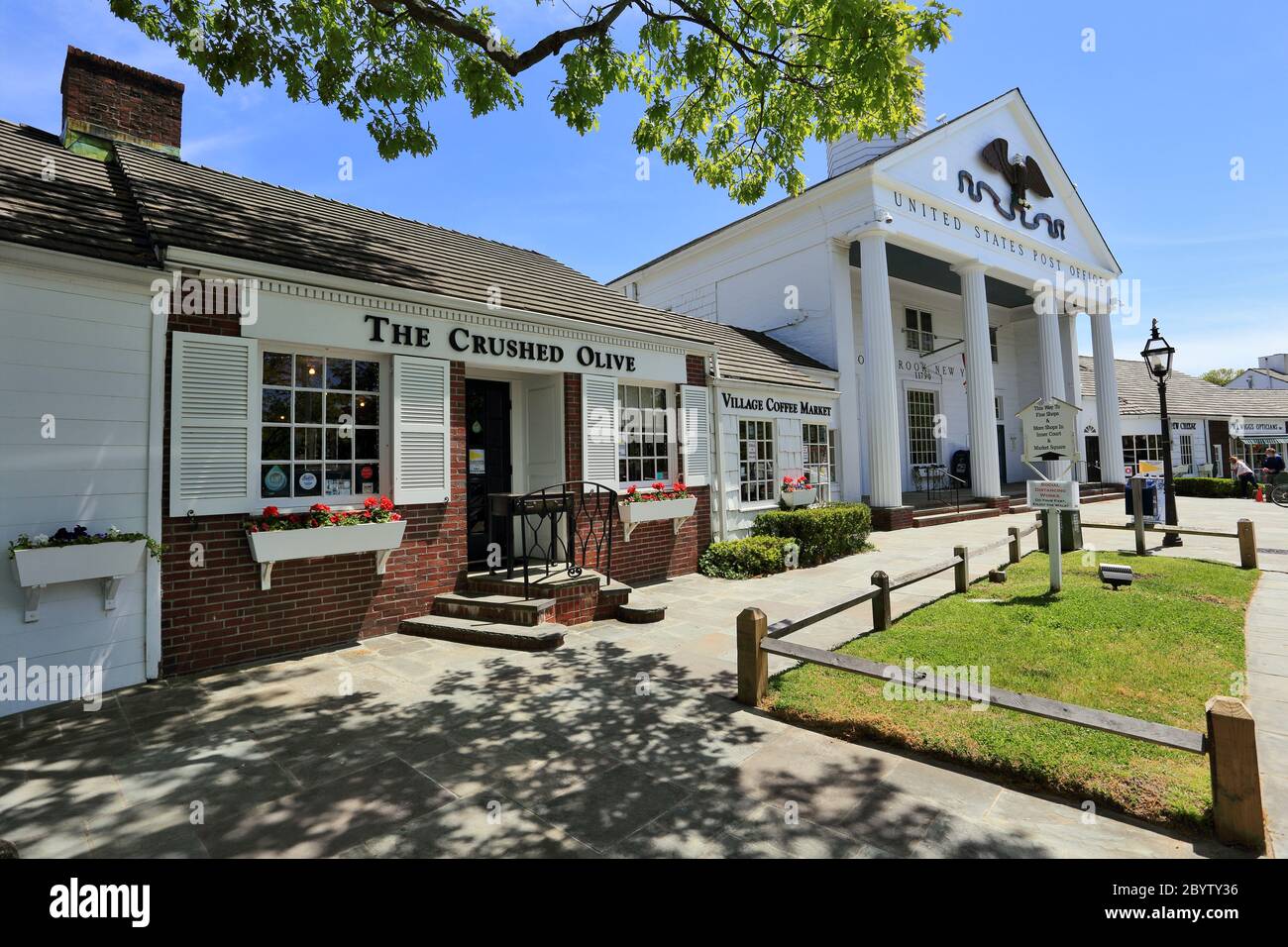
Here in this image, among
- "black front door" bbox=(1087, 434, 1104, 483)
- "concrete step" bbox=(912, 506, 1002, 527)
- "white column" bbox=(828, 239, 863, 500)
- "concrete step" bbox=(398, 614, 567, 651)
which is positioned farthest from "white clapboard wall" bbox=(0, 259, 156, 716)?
"black front door" bbox=(1087, 434, 1104, 483)

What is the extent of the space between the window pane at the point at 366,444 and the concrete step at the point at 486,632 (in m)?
1.99

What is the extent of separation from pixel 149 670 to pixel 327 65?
288 inches

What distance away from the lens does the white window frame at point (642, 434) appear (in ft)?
31.3

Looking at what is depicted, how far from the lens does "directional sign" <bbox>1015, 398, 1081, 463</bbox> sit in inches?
303

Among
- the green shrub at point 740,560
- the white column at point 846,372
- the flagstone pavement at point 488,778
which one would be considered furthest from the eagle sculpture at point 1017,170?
the flagstone pavement at point 488,778

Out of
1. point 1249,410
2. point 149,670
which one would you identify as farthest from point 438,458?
point 1249,410

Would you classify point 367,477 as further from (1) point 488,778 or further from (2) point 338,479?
(1) point 488,778

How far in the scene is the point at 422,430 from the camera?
23.3 ft

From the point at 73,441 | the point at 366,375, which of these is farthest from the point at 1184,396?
the point at 73,441

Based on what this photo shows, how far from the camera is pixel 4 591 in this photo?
470cm

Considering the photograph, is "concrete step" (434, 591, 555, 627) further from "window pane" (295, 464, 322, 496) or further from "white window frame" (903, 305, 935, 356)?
"white window frame" (903, 305, 935, 356)

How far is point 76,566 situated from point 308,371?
8.96 feet

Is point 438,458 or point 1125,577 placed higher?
point 438,458
